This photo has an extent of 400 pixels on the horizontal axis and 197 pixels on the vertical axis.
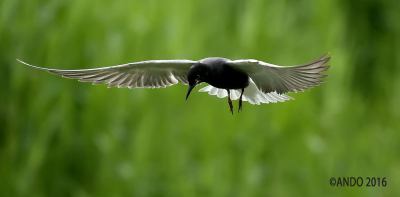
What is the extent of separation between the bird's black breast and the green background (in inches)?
118

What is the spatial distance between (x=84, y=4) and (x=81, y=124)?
1.32 metres

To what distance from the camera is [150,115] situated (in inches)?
227

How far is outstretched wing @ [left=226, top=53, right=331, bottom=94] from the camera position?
227 centimetres

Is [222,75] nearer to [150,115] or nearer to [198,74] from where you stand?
[198,74]

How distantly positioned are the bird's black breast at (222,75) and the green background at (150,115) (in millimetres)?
3004

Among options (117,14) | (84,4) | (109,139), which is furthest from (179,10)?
(109,139)

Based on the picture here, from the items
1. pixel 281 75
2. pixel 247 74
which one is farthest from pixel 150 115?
pixel 281 75

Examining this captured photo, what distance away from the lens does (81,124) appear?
571 cm

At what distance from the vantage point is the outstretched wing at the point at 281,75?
2269mm

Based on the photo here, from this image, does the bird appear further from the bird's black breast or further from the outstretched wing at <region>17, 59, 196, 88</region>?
the outstretched wing at <region>17, 59, 196, 88</region>

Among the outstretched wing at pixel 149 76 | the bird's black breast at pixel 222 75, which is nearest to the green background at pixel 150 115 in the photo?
the outstretched wing at pixel 149 76

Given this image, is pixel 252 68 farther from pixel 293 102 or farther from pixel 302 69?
pixel 293 102

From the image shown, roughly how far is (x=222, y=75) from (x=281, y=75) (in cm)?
28

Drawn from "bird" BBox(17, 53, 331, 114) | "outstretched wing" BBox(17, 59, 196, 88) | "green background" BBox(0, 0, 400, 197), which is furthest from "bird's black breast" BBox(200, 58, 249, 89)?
"green background" BBox(0, 0, 400, 197)
